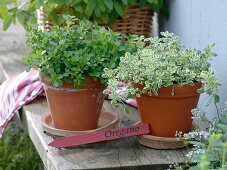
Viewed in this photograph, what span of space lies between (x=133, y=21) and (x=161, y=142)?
113 cm

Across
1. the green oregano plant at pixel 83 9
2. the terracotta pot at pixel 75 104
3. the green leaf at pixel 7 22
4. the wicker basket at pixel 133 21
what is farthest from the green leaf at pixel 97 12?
the terracotta pot at pixel 75 104

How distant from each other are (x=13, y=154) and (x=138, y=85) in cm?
211

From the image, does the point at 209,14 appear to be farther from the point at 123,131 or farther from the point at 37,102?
the point at 37,102

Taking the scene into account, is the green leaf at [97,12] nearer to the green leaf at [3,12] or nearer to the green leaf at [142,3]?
the green leaf at [142,3]

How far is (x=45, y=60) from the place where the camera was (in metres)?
2.01

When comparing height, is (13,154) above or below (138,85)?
below

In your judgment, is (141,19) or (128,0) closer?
(128,0)

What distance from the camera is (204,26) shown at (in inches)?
96.9

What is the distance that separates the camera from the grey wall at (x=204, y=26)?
224 centimetres

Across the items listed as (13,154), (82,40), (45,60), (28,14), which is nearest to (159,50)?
(82,40)

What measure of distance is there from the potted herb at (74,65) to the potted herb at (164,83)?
97 millimetres

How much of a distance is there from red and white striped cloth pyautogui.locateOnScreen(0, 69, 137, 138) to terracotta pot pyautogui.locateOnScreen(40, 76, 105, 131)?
0.51 m

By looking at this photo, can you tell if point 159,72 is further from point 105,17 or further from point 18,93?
point 18,93

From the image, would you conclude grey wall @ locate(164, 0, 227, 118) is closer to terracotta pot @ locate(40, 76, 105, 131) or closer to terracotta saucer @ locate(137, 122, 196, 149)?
terracotta saucer @ locate(137, 122, 196, 149)
